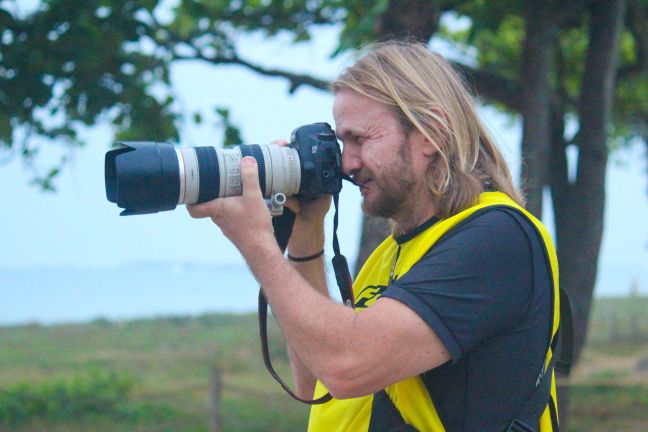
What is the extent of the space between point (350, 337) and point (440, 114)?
579 mm

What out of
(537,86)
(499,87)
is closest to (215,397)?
(499,87)

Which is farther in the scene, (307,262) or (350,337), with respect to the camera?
(307,262)

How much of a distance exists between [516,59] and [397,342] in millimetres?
8706

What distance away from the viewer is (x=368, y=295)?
221 centimetres

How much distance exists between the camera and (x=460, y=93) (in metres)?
2.06

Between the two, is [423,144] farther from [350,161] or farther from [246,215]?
[246,215]

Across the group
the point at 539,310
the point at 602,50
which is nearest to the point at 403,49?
the point at 539,310

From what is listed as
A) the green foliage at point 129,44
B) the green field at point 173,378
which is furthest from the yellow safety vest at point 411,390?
the green field at point 173,378

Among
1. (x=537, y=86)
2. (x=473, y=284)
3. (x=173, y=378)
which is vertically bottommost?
(x=173, y=378)

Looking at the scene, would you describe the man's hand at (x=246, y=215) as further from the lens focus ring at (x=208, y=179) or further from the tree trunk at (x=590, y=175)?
the tree trunk at (x=590, y=175)

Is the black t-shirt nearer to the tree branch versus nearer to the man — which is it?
the man

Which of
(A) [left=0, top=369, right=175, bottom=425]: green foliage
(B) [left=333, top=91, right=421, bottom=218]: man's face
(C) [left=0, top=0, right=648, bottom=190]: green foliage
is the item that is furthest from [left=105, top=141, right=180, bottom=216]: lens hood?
(A) [left=0, top=369, right=175, bottom=425]: green foliage

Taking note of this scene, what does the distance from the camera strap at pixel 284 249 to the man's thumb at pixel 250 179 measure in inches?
12.7

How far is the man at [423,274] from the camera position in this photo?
1.74 metres
